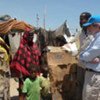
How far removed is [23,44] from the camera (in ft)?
27.7

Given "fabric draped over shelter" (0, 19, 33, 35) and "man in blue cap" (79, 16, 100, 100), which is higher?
"fabric draped over shelter" (0, 19, 33, 35)

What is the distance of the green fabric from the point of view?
7.52m

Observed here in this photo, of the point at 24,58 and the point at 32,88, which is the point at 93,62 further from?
the point at 24,58

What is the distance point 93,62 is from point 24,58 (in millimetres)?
2918

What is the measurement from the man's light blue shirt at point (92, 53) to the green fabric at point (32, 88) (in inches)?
78.3

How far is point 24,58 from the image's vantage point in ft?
27.4

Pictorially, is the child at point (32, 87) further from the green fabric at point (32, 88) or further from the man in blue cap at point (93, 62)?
the man in blue cap at point (93, 62)

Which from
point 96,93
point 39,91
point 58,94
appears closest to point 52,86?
point 58,94

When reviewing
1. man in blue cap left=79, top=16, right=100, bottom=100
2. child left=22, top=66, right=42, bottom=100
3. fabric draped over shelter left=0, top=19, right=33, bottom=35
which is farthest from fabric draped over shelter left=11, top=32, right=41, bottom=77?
fabric draped over shelter left=0, top=19, right=33, bottom=35

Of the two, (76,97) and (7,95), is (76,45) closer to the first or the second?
(76,97)

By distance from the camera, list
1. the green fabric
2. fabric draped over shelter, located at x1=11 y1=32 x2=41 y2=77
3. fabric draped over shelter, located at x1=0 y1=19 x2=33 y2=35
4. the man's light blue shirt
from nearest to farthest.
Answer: the man's light blue shirt < the green fabric < fabric draped over shelter, located at x1=11 y1=32 x2=41 y2=77 < fabric draped over shelter, located at x1=0 y1=19 x2=33 y2=35

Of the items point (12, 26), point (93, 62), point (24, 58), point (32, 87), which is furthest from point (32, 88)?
point (12, 26)

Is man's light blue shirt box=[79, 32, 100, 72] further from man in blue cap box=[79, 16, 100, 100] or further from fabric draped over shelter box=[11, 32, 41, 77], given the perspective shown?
fabric draped over shelter box=[11, 32, 41, 77]

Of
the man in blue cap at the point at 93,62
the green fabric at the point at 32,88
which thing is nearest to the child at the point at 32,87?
the green fabric at the point at 32,88
